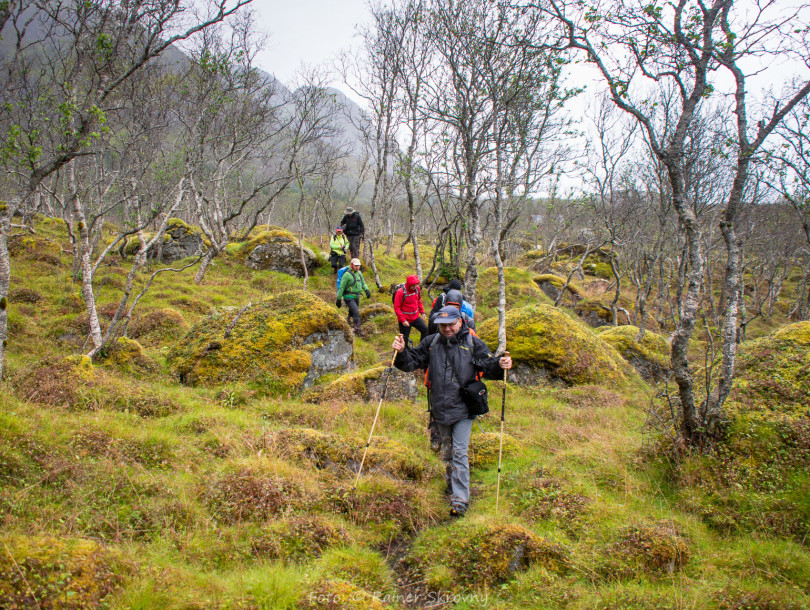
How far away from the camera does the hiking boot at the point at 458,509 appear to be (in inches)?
201

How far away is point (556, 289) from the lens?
77.9 feet

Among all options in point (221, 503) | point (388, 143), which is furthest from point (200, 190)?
point (221, 503)

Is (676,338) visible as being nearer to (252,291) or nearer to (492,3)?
(492,3)

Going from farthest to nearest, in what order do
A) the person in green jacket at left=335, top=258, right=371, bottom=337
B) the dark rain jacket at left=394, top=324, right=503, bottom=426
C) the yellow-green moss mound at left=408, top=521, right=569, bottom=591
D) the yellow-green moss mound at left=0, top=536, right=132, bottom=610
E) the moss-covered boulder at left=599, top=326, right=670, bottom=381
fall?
the moss-covered boulder at left=599, top=326, right=670, bottom=381, the person in green jacket at left=335, top=258, right=371, bottom=337, the dark rain jacket at left=394, top=324, right=503, bottom=426, the yellow-green moss mound at left=408, top=521, right=569, bottom=591, the yellow-green moss mound at left=0, top=536, right=132, bottom=610

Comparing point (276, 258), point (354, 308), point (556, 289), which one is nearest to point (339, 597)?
point (354, 308)

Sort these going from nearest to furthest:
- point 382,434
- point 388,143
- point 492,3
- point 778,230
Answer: point 382,434
point 492,3
point 388,143
point 778,230

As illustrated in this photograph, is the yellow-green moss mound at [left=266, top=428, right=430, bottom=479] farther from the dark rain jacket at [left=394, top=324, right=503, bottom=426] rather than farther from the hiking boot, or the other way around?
the dark rain jacket at [left=394, top=324, right=503, bottom=426]

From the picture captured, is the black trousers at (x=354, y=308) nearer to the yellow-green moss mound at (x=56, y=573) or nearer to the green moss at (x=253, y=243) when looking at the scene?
the green moss at (x=253, y=243)

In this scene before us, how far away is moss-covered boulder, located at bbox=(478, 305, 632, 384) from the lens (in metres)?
10.8

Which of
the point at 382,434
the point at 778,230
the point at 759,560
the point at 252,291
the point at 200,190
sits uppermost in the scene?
the point at 778,230

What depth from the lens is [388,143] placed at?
66.0 feet

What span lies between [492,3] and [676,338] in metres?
12.1

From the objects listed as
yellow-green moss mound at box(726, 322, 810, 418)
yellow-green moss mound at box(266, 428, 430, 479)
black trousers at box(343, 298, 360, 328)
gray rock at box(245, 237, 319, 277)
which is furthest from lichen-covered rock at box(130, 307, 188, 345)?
yellow-green moss mound at box(726, 322, 810, 418)

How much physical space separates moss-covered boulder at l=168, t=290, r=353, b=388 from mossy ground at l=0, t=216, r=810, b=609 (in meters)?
1.16
